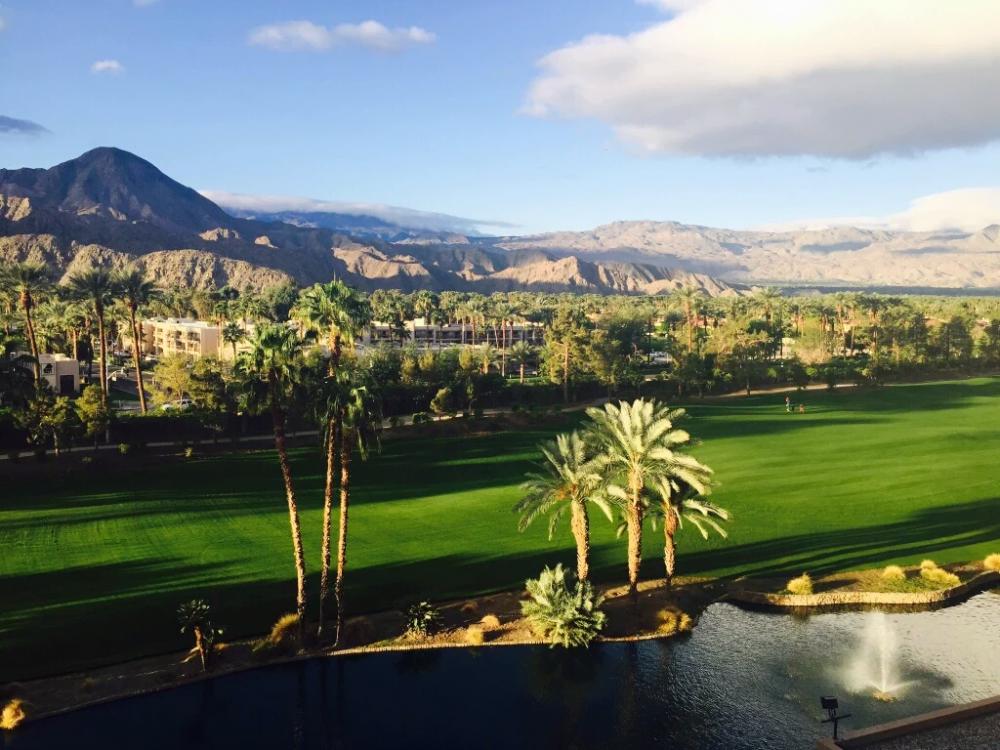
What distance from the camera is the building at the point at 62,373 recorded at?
3450 inches

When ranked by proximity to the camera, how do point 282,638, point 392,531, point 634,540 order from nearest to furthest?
point 282,638 < point 634,540 < point 392,531

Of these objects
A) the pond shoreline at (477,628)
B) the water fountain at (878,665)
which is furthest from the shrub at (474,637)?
the water fountain at (878,665)

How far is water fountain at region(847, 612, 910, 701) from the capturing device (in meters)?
28.3

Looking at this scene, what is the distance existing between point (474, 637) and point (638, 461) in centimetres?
1085

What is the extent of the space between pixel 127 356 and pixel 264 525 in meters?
105

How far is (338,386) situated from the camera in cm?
3050

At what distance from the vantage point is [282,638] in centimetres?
3162

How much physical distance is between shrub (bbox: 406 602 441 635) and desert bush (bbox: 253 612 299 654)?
4791mm

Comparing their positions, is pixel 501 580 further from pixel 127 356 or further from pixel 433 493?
pixel 127 356

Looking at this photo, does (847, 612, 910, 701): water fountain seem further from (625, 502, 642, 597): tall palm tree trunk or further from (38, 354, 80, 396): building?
(38, 354, 80, 396): building

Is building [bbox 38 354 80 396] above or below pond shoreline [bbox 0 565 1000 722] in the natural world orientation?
above

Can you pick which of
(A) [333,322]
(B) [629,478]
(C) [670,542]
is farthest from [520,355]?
(A) [333,322]

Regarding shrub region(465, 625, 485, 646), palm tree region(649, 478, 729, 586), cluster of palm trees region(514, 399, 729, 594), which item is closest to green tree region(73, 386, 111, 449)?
cluster of palm trees region(514, 399, 729, 594)

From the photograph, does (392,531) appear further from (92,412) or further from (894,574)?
(92,412)
